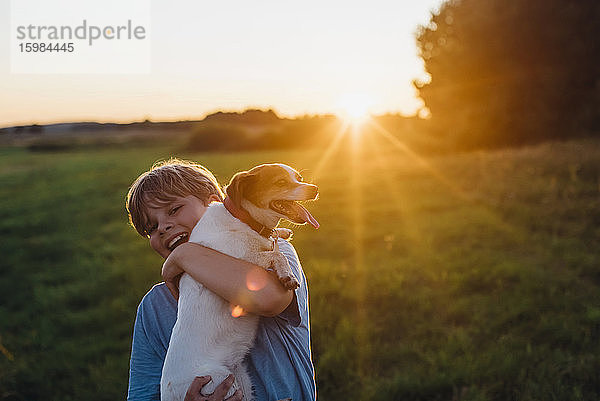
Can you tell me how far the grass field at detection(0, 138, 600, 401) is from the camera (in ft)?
13.3

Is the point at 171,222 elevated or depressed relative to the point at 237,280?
elevated

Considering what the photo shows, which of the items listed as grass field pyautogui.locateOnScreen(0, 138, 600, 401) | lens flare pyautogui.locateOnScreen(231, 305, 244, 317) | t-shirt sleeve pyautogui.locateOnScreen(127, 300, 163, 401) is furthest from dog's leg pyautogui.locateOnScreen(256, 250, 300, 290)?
grass field pyautogui.locateOnScreen(0, 138, 600, 401)

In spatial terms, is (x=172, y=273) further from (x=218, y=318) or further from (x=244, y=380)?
(x=244, y=380)

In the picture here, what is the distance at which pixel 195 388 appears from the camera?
1.78 meters

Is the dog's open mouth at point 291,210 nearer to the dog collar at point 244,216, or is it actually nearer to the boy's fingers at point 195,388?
the dog collar at point 244,216

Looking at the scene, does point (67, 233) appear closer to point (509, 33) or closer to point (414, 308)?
point (414, 308)

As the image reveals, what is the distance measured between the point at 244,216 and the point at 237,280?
55cm

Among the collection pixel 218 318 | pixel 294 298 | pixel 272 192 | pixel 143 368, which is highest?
pixel 272 192

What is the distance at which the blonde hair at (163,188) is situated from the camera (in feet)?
6.81

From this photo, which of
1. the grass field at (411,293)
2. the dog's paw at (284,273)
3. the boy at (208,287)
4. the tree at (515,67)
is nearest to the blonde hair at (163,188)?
the boy at (208,287)

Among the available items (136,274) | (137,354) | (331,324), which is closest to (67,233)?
(136,274)

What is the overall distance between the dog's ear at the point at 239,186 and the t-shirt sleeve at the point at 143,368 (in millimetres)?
663

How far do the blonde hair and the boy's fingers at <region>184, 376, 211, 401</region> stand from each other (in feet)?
2.46

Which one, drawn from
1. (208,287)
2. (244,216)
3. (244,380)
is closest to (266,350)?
(244,380)
